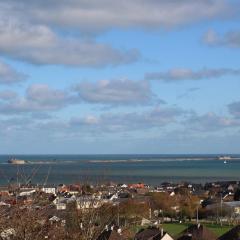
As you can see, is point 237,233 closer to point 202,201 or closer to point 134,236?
point 134,236

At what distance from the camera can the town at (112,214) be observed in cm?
995

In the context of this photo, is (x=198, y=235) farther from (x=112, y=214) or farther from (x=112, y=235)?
(x=112, y=235)

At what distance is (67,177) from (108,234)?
72.5 meters

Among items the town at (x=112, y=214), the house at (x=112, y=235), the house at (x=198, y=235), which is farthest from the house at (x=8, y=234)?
the house at (x=198, y=235)

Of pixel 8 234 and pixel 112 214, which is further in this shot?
pixel 112 214

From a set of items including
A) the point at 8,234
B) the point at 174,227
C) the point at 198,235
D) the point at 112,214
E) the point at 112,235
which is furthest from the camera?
the point at 174,227

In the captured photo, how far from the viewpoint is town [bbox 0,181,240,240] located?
32.7ft

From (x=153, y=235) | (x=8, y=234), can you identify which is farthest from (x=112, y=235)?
(x=8, y=234)

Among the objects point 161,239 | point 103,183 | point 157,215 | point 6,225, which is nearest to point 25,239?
point 6,225

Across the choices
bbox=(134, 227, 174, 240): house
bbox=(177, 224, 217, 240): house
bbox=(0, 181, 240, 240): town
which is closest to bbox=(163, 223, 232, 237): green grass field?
bbox=(0, 181, 240, 240): town

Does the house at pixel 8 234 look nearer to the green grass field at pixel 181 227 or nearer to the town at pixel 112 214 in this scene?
the town at pixel 112 214

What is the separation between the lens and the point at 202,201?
58.8 meters

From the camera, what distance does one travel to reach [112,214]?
31.2 metres

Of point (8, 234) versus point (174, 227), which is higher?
point (8, 234)
